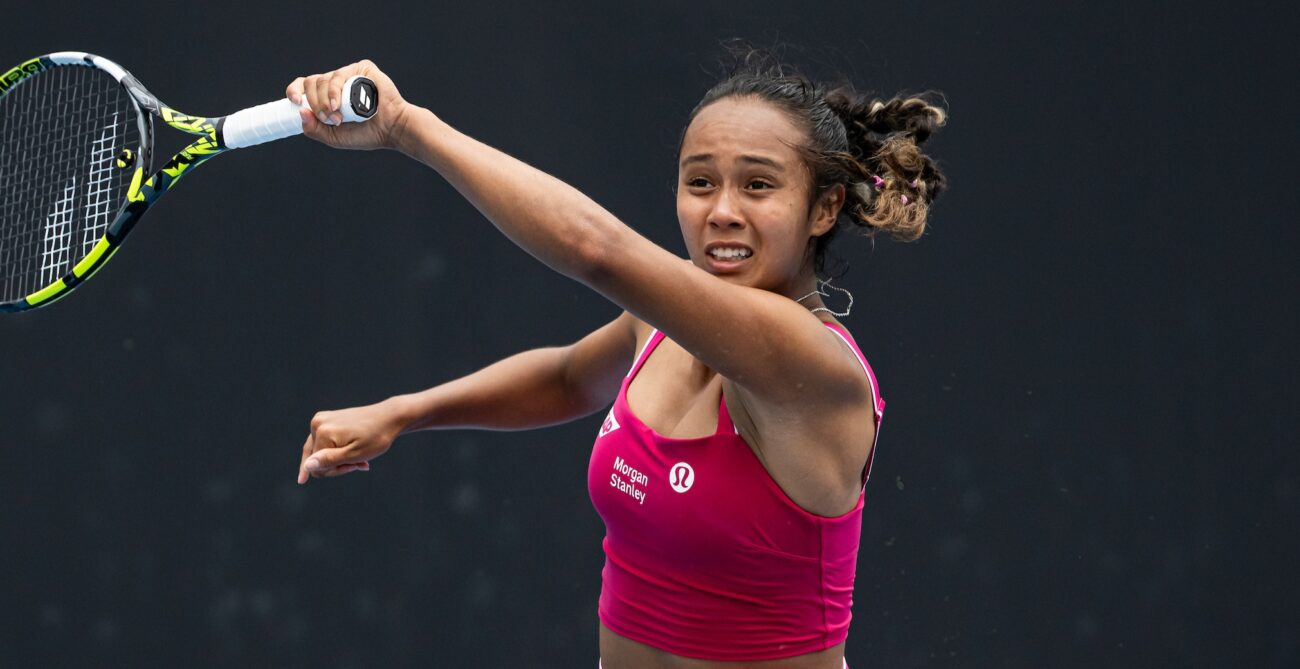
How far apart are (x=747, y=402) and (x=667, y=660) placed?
0.44 metres

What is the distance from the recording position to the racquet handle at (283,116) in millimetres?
1744

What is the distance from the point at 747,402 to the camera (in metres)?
1.81

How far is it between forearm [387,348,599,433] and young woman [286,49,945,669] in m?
0.18

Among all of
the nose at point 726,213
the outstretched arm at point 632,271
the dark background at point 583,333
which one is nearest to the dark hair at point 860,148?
the nose at point 726,213

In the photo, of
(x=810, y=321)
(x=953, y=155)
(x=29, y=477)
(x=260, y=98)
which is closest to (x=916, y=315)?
(x=953, y=155)

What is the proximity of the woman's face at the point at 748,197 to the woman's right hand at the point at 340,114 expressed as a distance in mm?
429

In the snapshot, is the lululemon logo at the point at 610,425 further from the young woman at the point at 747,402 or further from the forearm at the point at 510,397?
the forearm at the point at 510,397

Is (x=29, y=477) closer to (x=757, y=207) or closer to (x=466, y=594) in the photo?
(x=466, y=594)

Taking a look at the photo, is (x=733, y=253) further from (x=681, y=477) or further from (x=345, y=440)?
(x=345, y=440)

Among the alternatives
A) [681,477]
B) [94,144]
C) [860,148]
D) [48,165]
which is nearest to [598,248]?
[681,477]

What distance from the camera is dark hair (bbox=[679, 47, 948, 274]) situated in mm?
1997

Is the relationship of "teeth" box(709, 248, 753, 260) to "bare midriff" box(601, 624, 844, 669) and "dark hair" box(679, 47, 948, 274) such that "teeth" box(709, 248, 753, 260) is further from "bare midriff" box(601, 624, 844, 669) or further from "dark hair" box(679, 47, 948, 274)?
"bare midriff" box(601, 624, 844, 669)

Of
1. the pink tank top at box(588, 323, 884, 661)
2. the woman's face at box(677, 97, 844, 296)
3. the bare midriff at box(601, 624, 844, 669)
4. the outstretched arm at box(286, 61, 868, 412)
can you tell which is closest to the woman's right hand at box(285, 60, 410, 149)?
the outstretched arm at box(286, 61, 868, 412)

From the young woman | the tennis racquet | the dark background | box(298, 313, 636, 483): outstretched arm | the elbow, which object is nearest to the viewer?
the elbow
